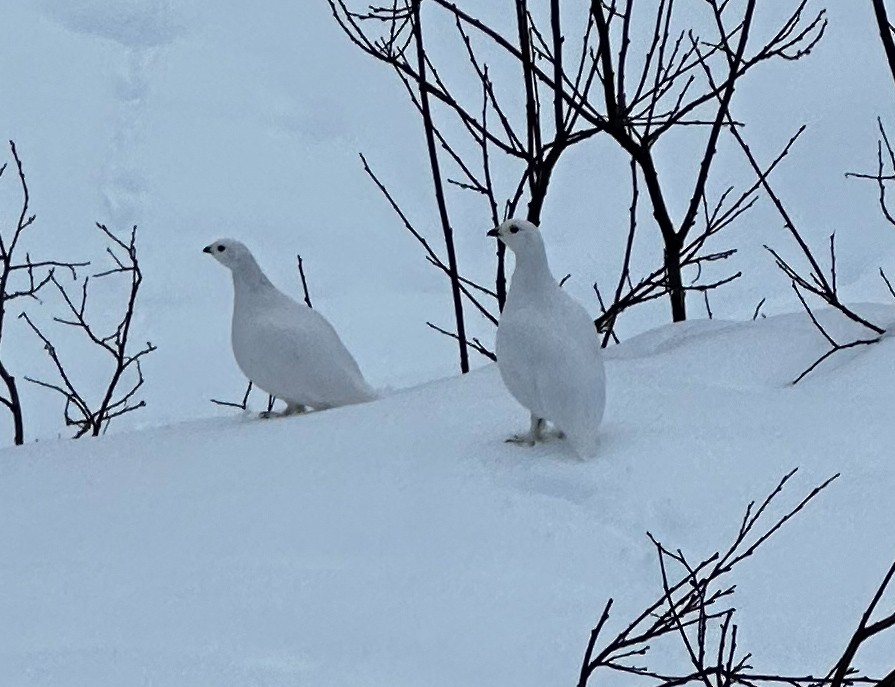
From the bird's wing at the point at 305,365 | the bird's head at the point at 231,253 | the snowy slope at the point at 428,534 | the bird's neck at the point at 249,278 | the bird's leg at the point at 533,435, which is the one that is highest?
the bird's head at the point at 231,253

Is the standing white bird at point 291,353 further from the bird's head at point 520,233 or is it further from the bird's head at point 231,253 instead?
the bird's head at point 520,233

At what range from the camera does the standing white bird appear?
12.5 feet

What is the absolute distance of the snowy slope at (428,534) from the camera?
84.4 inches

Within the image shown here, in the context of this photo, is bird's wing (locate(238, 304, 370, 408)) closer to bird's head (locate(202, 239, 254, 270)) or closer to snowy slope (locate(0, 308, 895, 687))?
bird's head (locate(202, 239, 254, 270))

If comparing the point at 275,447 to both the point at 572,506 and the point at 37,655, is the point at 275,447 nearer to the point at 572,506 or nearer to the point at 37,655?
the point at 572,506

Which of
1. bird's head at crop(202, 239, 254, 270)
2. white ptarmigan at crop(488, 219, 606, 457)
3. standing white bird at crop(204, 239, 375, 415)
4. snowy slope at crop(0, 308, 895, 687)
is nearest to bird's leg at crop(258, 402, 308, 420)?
standing white bird at crop(204, 239, 375, 415)

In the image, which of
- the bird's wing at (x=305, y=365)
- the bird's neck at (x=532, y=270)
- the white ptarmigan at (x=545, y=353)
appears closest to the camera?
the white ptarmigan at (x=545, y=353)

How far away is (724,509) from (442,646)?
728 mm

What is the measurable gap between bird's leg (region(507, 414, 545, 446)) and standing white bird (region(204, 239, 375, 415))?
94 cm

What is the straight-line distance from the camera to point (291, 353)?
3811mm

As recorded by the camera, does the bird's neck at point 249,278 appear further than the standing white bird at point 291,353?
Yes

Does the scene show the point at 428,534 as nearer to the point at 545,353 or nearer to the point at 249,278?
the point at 545,353

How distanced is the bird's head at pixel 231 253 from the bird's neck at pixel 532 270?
1.16 m

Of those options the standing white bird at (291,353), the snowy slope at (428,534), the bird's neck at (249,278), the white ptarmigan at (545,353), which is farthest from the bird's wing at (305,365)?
the white ptarmigan at (545,353)
